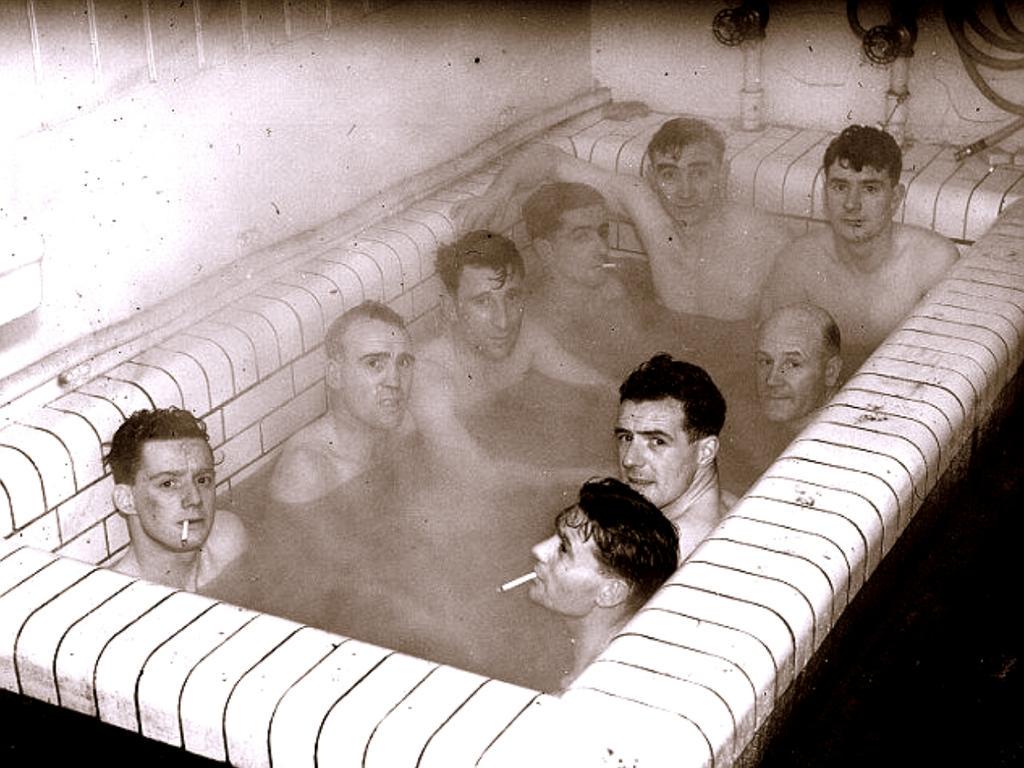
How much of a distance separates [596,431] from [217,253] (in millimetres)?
→ 1148

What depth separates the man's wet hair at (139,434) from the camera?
317cm

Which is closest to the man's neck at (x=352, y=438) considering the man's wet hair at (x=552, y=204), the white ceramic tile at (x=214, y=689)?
the man's wet hair at (x=552, y=204)

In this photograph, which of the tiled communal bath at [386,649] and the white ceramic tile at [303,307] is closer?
the tiled communal bath at [386,649]

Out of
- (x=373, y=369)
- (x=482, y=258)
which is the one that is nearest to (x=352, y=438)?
(x=373, y=369)

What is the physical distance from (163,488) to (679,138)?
216 centimetres

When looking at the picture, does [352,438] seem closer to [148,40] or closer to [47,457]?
[47,457]

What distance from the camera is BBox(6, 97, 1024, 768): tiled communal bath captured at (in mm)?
2346

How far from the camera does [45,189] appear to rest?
333 centimetres

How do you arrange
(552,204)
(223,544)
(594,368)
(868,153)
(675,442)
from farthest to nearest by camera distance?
(552,204) < (594,368) < (868,153) < (223,544) < (675,442)

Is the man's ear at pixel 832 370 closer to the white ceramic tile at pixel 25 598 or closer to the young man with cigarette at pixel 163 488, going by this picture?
the young man with cigarette at pixel 163 488

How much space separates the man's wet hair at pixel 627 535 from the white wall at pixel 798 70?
2.66m

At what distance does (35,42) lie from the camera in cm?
320

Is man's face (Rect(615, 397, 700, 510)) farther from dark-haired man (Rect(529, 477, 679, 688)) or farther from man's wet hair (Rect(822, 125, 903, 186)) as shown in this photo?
man's wet hair (Rect(822, 125, 903, 186))

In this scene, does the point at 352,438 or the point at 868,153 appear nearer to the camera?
the point at 352,438
